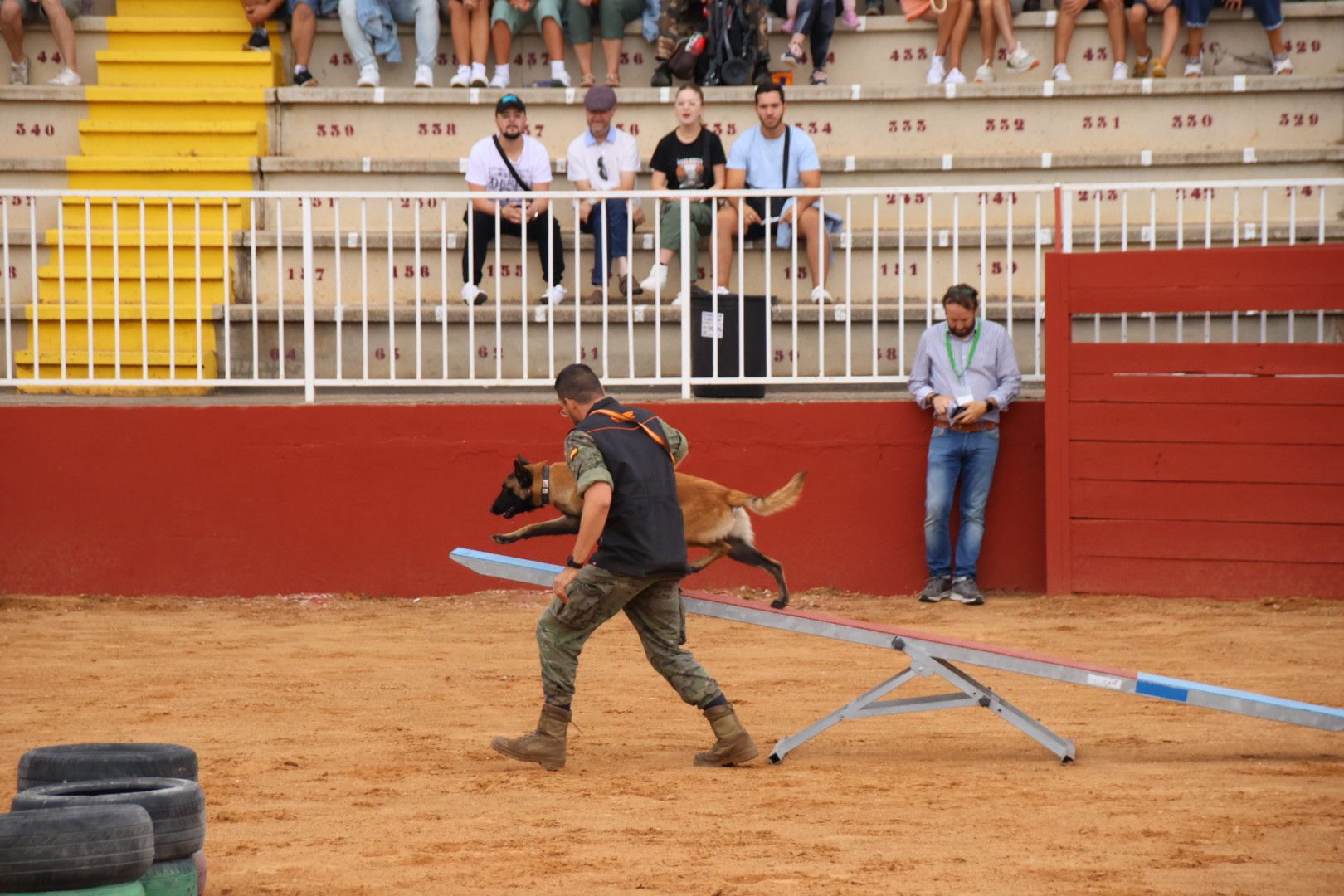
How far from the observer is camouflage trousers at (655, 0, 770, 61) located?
14141 mm

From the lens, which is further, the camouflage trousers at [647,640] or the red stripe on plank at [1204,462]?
the red stripe on plank at [1204,462]

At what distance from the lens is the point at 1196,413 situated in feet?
34.3

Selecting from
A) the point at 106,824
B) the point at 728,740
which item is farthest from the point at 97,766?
the point at 728,740

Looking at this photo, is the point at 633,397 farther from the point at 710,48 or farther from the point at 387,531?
the point at 710,48

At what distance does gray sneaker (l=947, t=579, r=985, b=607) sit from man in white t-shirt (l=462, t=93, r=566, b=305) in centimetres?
336

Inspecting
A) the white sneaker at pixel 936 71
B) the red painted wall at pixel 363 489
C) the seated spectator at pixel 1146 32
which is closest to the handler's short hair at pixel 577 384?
the red painted wall at pixel 363 489

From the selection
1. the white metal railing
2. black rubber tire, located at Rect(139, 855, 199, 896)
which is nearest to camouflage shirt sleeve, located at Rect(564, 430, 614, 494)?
black rubber tire, located at Rect(139, 855, 199, 896)

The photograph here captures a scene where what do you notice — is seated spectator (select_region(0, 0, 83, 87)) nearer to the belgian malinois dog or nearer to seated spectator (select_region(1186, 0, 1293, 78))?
the belgian malinois dog

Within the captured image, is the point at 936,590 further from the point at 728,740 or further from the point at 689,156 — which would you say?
the point at 728,740

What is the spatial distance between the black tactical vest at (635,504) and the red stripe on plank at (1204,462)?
15.6 ft

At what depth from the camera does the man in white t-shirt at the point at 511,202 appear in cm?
1145

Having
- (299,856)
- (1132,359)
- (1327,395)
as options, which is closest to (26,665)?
(299,856)

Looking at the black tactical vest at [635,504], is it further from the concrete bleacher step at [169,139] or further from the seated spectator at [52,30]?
the seated spectator at [52,30]

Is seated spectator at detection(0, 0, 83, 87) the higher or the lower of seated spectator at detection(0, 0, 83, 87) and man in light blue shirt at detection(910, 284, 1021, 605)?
the higher
